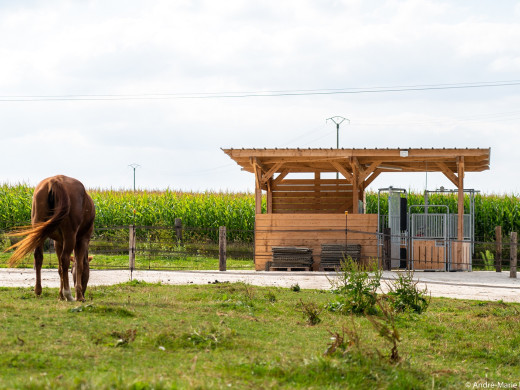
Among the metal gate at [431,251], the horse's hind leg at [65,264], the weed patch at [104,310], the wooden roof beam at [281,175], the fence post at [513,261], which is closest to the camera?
the weed patch at [104,310]

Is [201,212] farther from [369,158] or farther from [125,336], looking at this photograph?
[125,336]

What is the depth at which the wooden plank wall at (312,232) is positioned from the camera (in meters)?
22.3

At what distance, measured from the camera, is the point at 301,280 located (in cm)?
1781

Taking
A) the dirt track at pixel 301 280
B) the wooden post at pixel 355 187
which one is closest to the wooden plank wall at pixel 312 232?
the wooden post at pixel 355 187

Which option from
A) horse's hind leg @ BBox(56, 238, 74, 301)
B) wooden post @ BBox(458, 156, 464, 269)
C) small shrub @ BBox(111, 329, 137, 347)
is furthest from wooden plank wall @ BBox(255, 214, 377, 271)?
small shrub @ BBox(111, 329, 137, 347)

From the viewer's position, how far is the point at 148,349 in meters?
6.51

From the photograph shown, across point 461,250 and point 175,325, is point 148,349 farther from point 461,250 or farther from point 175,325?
point 461,250

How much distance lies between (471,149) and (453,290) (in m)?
7.16

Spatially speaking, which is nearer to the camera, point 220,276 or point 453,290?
point 453,290

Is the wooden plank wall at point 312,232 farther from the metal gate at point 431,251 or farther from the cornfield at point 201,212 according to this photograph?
the cornfield at point 201,212

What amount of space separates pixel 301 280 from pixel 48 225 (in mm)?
9409

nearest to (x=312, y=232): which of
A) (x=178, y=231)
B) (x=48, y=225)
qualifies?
(x=178, y=231)

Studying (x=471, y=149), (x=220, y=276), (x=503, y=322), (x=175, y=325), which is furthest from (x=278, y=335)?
(x=471, y=149)

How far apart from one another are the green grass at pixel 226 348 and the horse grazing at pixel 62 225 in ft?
1.60
